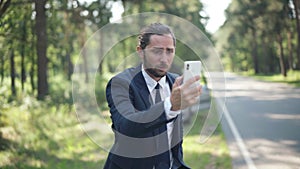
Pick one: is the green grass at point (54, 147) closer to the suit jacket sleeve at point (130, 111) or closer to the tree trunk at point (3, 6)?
the tree trunk at point (3, 6)

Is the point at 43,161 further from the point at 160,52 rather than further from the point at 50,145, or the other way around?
the point at 160,52

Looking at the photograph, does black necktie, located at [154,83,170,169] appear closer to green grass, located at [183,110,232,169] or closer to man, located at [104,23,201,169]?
man, located at [104,23,201,169]

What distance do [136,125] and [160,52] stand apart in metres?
0.34

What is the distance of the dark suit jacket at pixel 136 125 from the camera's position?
5.47 feet

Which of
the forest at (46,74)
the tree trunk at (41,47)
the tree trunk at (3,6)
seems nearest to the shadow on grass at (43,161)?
the forest at (46,74)

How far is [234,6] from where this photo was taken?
2014 inches

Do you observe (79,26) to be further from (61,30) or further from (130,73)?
(130,73)

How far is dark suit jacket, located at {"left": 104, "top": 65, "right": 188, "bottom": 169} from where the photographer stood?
1.67 metres

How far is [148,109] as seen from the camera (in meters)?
1.66

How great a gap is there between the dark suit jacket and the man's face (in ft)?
0.52

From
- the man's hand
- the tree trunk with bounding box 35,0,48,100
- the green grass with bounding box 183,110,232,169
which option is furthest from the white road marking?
the tree trunk with bounding box 35,0,48,100

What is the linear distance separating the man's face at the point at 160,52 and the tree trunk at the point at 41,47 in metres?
12.1

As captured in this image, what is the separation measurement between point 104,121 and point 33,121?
944 centimetres

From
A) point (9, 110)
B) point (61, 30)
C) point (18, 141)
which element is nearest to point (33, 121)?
point (9, 110)
